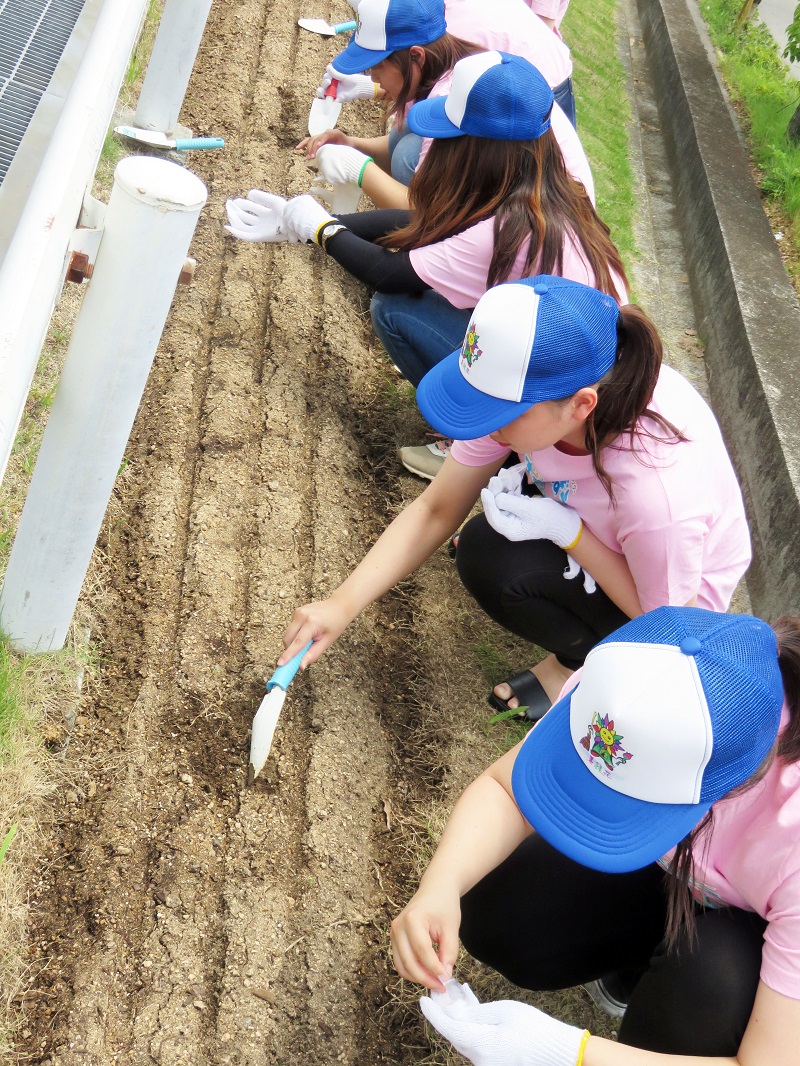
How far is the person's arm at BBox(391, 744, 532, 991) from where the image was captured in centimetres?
142

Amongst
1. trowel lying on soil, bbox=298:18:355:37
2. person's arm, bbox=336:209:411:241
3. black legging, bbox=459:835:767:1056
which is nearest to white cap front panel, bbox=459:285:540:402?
black legging, bbox=459:835:767:1056

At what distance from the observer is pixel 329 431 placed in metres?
2.66

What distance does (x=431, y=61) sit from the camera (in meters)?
2.51

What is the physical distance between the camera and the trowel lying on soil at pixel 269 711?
1.83m

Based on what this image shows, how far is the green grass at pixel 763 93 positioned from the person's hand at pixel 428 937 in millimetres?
3536

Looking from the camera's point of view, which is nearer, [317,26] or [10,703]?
[10,703]

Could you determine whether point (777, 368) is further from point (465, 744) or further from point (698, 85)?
point (698, 85)

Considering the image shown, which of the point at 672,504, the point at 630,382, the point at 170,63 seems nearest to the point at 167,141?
the point at 170,63

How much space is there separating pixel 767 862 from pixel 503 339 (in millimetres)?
840

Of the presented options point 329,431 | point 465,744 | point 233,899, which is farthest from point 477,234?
point 233,899

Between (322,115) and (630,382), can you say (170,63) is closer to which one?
(322,115)

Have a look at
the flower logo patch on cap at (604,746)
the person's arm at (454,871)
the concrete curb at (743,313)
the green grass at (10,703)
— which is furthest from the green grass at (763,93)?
the green grass at (10,703)

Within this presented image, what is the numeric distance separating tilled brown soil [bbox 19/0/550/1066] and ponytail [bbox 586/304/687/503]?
81 centimetres

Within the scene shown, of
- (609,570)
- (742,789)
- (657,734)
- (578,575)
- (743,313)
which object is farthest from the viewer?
(743,313)
